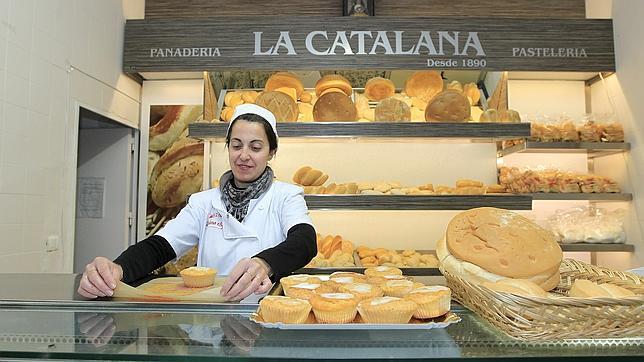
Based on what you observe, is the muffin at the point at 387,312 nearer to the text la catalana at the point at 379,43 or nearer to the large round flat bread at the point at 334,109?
the large round flat bread at the point at 334,109

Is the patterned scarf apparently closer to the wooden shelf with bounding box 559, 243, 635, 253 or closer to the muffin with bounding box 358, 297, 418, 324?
the muffin with bounding box 358, 297, 418, 324

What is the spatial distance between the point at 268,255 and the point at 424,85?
2451 mm

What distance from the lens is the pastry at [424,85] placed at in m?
3.48

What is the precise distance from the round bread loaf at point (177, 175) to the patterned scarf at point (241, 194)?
216 cm

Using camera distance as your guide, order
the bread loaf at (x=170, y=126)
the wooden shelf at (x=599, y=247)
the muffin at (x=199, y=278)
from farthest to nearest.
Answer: the bread loaf at (x=170, y=126)
the wooden shelf at (x=599, y=247)
the muffin at (x=199, y=278)

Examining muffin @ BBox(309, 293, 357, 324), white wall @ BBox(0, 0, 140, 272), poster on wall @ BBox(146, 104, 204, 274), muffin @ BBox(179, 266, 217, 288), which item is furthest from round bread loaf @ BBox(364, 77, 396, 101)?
muffin @ BBox(309, 293, 357, 324)

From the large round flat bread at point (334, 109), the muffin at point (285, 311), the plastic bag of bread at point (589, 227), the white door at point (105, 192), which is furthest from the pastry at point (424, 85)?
the muffin at point (285, 311)

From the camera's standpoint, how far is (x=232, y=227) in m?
1.92

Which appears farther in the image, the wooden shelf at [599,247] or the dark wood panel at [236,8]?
the dark wood panel at [236,8]

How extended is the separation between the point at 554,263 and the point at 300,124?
2.26 m

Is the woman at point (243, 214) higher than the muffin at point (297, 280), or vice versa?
the woman at point (243, 214)

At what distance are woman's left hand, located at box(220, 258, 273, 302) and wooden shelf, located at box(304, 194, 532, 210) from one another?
6.03 feet

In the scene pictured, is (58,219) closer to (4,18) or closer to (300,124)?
(4,18)

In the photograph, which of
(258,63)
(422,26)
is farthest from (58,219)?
(422,26)
